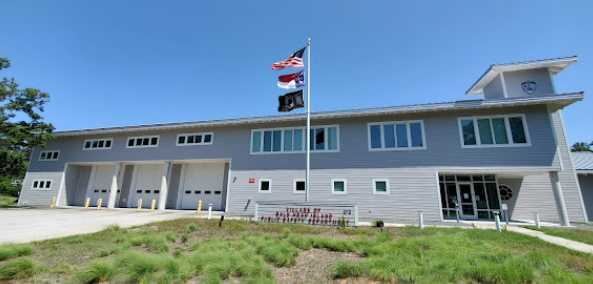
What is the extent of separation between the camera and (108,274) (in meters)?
4.40

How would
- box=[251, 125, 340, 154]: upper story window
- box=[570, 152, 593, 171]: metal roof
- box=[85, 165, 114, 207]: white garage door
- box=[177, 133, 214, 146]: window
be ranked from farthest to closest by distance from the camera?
box=[85, 165, 114, 207]: white garage door, box=[177, 133, 214, 146]: window, box=[251, 125, 340, 154]: upper story window, box=[570, 152, 593, 171]: metal roof

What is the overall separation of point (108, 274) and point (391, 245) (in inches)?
243

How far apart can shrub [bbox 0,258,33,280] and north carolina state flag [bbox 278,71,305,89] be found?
11.4 meters

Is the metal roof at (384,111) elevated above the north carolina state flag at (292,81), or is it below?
below

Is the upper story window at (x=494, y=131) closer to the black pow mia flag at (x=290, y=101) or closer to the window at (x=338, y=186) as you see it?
the window at (x=338, y=186)

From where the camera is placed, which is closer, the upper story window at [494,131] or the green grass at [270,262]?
the green grass at [270,262]

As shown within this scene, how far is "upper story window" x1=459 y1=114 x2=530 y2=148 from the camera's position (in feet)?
41.2

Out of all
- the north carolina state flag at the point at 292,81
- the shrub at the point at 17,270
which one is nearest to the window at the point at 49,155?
the north carolina state flag at the point at 292,81

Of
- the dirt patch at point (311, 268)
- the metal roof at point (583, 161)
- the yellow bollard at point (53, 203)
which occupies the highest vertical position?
the metal roof at point (583, 161)

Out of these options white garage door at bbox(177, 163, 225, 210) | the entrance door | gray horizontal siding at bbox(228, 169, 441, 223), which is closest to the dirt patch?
gray horizontal siding at bbox(228, 169, 441, 223)

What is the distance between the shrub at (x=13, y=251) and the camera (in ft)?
17.5

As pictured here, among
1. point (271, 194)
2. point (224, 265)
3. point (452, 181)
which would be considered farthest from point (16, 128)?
point (452, 181)

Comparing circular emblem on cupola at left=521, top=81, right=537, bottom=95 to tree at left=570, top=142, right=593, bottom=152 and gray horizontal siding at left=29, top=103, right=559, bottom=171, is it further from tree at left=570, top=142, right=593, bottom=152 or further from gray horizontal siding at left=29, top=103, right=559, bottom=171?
tree at left=570, top=142, right=593, bottom=152

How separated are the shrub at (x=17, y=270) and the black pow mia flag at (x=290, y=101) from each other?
1121 cm
